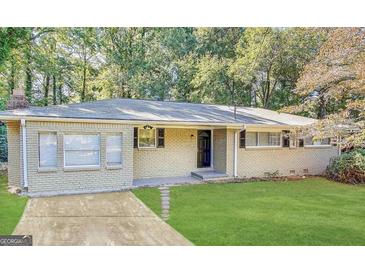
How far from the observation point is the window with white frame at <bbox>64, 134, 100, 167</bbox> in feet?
26.9

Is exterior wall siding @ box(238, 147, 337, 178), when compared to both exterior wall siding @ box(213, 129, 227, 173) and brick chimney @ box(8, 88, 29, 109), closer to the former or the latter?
exterior wall siding @ box(213, 129, 227, 173)

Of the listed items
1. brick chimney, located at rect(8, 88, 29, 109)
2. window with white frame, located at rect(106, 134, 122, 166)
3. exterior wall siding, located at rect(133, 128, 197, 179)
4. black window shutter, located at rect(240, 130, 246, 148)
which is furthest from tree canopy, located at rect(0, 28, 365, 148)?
window with white frame, located at rect(106, 134, 122, 166)

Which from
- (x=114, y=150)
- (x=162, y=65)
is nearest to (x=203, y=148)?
(x=114, y=150)

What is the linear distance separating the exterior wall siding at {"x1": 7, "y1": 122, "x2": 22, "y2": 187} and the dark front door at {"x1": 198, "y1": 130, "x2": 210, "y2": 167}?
5986 mm

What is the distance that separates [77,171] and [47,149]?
98 centimetres

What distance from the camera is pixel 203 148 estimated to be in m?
11.4

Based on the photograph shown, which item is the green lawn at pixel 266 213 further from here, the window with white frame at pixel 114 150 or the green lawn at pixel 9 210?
the green lawn at pixel 9 210

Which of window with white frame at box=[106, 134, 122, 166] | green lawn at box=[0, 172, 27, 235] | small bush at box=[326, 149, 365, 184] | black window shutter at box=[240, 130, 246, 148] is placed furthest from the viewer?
black window shutter at box=[240, 130, 246, 148]

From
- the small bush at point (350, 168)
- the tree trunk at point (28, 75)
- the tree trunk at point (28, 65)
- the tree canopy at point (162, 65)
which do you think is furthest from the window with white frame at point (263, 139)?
the tree trunk at point (28, 75)

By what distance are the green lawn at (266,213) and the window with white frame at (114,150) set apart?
1272 mm

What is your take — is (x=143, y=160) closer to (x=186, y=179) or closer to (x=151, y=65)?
(x=186, y=179)

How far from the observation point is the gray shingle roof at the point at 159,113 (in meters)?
8.44
